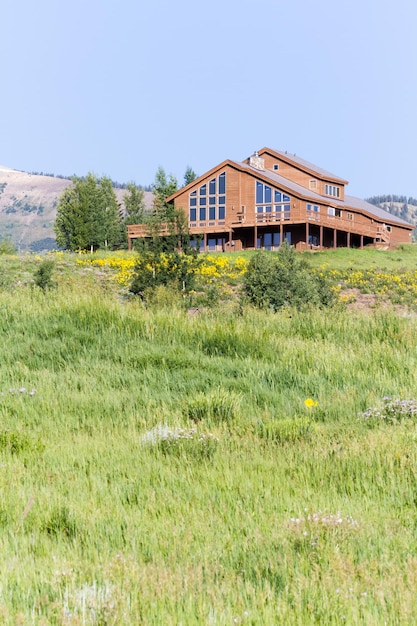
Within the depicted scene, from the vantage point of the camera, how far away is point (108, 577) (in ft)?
10.1

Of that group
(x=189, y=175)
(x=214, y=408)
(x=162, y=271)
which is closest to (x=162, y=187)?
(x=189, y=175)

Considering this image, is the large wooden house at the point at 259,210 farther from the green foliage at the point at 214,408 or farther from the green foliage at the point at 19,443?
the green foliage at the point at 19,443

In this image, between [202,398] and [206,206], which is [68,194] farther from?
[202,398]

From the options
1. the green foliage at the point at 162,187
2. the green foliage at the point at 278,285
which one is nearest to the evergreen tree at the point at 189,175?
the green foliage at the point at 162,187

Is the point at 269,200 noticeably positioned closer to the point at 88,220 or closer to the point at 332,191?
the point at 332,191

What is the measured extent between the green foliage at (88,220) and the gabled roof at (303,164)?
57.4ft

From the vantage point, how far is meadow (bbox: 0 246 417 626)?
2.88 m

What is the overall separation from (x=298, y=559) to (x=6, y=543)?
1.56m

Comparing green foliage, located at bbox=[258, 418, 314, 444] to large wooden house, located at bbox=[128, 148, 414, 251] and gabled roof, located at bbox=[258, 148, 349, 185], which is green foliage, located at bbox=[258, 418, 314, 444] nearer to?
large wooden house, located at bbox=[128, 148, 414, 251]

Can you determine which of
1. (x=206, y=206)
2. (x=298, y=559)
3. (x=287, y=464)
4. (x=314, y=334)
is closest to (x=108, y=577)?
(x=298, y=559)

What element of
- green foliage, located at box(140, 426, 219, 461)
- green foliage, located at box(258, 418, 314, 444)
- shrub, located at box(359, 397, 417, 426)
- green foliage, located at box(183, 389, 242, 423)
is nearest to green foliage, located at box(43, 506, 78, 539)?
green foliage, located at box(140, 426, 219, 461)

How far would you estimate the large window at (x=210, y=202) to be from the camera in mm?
56344

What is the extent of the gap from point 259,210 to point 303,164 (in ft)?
33.5

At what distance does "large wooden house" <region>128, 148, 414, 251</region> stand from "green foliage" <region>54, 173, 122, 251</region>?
167 inches
